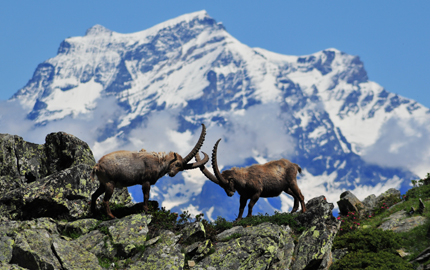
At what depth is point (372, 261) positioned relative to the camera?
18.5 meters

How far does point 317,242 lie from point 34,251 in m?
11.0

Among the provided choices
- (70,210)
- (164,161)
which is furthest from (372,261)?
(70,210)

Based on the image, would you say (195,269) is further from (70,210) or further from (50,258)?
(70,210)

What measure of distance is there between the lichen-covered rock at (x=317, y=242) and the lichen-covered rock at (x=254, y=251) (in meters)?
0.47

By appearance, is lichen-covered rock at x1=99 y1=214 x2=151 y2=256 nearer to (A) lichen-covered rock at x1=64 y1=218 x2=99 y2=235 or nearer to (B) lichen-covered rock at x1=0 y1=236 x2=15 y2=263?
(A) lichen-covered rock at x1=64 y1=218 x2=99 y2=235

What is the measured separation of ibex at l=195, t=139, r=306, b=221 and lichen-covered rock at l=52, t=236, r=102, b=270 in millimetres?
8808

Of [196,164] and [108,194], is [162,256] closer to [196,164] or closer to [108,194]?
[108,194]

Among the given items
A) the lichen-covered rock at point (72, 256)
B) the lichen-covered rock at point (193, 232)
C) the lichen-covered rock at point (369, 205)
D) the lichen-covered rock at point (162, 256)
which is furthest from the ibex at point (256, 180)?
the lichen-covered rock at point (72, 256)

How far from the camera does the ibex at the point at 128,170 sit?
66.8 feet

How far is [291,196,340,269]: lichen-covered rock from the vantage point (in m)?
18.9

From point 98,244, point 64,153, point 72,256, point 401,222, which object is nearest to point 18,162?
point 64,153

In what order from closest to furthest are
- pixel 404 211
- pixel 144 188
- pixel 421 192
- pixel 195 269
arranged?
pixel 195 269 → pixel 144 188 → pixel 404 211 → pixel 421 192

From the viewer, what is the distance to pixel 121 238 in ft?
59.7

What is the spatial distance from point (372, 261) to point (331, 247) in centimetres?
198
